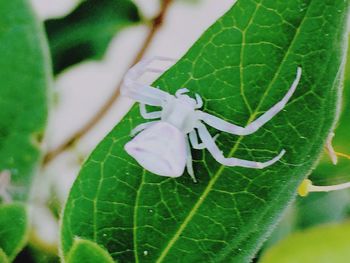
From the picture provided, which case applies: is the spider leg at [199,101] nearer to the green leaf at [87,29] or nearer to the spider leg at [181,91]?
the spider leg at [181,91]

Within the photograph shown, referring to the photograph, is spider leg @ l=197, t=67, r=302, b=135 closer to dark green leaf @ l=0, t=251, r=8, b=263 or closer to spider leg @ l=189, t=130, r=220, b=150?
spider leg @ l=189, t=130, r=220, b=150

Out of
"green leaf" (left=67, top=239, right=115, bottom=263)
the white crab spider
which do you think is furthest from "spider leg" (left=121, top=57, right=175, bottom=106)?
"green leaf" (left=67, top=239, right=115, bottom=263)

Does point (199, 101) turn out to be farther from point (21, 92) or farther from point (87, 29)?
point (87, 29)

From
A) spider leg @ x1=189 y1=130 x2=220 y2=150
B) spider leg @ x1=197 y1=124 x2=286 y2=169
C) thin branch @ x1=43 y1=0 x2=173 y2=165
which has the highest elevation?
spider leg @ x1=197 y1=124 x2=286 y2=169

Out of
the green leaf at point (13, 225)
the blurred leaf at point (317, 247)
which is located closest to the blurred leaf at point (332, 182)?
the blurred leaf at point (317, 247)

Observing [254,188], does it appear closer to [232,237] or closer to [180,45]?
[232,237]
